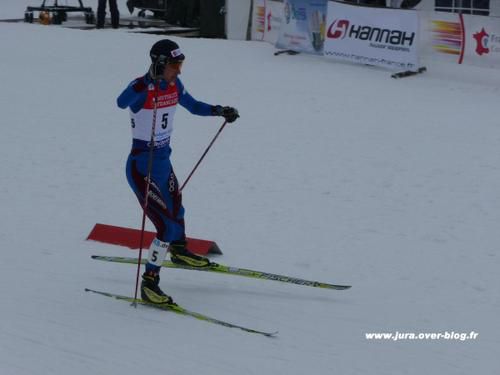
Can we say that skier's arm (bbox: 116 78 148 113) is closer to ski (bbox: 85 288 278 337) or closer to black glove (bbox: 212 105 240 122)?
black glove (bbox: 212 105 240 122)

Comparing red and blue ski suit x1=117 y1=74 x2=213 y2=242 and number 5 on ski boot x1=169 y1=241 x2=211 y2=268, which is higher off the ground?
red and blue ski suit x1=117 y1=74 x2=213 y2=242

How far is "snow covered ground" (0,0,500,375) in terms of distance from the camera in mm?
5727

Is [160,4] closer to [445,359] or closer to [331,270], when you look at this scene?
[331,270]

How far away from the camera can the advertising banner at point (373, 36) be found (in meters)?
16.8

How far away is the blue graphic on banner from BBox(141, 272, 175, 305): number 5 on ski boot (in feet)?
41.8

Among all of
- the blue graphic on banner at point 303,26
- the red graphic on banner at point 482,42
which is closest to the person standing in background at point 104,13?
the blue graphic on banner at point 303,26

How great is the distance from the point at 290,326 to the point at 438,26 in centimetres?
1154

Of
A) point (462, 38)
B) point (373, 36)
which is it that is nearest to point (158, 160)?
point (462, 38)

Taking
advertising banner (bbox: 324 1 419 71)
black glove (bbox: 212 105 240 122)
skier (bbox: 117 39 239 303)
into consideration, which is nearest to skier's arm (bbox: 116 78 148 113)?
skier (bbox: 117 39 239 303)

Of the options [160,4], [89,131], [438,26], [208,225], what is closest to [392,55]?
[438,26]

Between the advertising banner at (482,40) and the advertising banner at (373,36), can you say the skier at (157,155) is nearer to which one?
the advertising banner at (482,40)

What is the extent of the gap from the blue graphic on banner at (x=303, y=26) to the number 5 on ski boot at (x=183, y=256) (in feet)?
39.6

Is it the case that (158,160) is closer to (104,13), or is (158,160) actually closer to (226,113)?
(226,113)

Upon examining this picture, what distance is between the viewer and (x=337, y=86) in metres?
16.0
